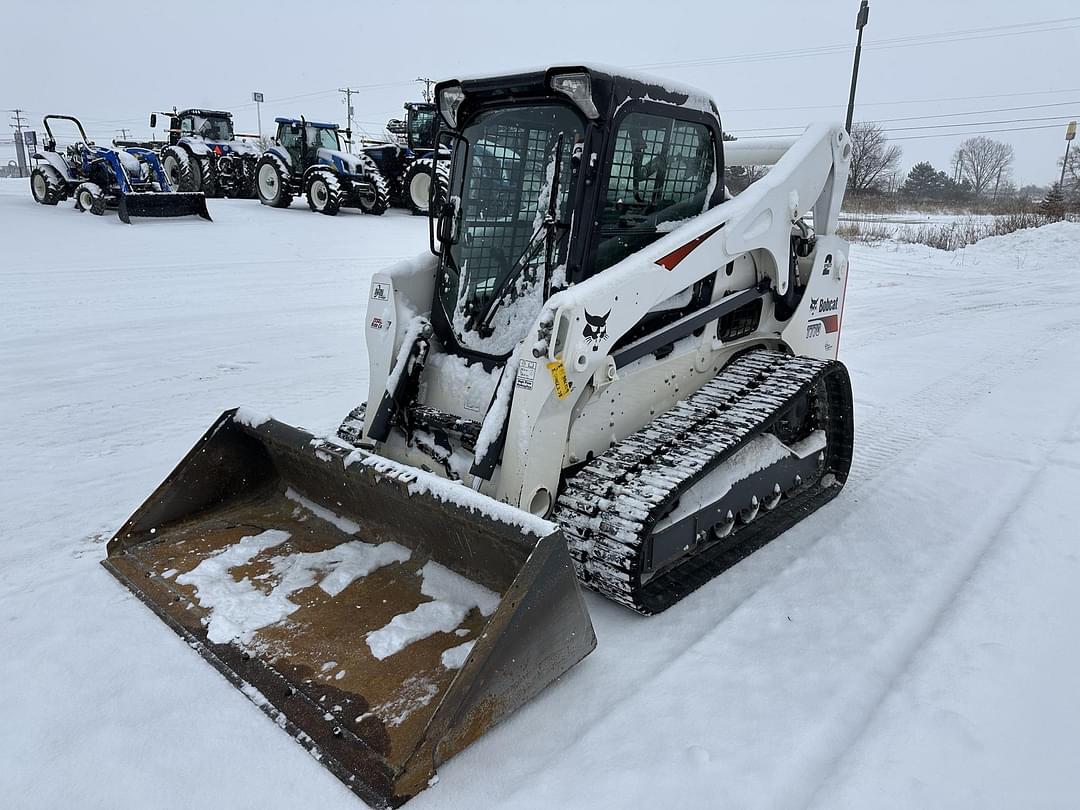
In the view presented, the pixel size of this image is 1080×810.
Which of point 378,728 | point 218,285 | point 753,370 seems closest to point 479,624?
point 378,728

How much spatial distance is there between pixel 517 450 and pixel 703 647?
1.08 meters

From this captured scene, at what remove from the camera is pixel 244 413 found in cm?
392

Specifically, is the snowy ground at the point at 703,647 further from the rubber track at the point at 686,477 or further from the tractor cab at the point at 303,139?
the tractor cab at the point at 303,139

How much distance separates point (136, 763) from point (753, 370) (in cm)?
329

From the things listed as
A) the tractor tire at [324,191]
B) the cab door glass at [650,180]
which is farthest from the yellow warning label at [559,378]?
the tractor tire at [324,191]

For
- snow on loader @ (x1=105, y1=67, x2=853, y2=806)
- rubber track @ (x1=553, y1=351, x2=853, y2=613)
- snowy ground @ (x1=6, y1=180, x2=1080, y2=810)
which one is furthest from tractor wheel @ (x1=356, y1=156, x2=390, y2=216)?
rubber track @ (x1=553, y1=351, x2=853, y2=613)

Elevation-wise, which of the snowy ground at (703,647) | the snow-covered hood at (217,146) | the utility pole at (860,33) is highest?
the utility pole at (860,33)

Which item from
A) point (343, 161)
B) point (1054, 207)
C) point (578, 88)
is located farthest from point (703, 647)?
point (1054, 207)

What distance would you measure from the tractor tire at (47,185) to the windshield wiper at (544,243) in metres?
19.3

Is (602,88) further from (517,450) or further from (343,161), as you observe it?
(343,161)

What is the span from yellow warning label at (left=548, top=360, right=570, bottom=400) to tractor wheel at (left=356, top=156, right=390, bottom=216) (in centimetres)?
1722

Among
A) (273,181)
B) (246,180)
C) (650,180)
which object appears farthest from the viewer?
(246,180)

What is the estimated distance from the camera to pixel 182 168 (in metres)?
21.9

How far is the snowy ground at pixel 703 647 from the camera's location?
2354mm
